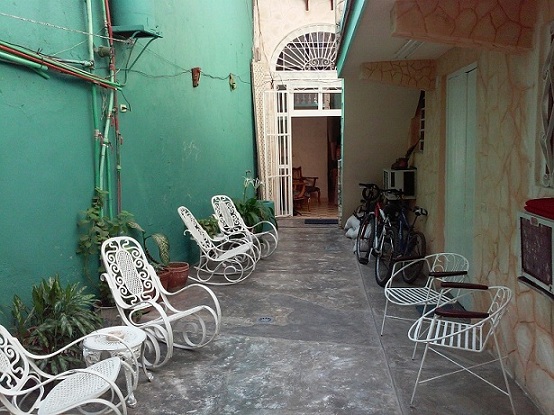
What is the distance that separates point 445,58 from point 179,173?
3308 millimetres

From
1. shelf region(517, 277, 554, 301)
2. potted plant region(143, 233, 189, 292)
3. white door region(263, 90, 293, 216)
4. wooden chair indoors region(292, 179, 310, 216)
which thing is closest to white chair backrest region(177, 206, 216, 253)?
potted plant region(143, 233, 189, 292)

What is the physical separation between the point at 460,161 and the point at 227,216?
3.34 meters

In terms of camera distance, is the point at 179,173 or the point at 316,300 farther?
the point at 179,173

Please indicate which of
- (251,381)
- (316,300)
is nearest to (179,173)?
(316,300)

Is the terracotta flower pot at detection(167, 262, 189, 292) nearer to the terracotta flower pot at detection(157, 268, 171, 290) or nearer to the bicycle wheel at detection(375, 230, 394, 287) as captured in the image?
the terracotta flower pot at detection(157, 268, 171, 290)

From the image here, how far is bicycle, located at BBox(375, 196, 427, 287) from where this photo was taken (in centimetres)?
553

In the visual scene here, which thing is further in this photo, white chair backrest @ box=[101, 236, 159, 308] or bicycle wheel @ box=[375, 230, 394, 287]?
bicycle wheel @ box=[375, 230, 394, 287]

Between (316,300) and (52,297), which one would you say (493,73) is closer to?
(316,300)

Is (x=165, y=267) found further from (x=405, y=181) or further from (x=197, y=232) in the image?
(x=405, y=181)

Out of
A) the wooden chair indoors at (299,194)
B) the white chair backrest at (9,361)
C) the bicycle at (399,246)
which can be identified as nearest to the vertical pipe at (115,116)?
the white chair backrest at (9,361)

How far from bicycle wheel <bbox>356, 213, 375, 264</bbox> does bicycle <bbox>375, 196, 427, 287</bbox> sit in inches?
12.7

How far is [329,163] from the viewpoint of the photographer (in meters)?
Result: 13.9

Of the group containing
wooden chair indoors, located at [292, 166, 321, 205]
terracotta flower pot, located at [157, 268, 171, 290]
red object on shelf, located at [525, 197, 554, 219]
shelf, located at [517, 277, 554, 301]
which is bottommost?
terracotta flower pot, located at [157, 268, 171, 290]

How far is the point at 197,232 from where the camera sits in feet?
19.1
